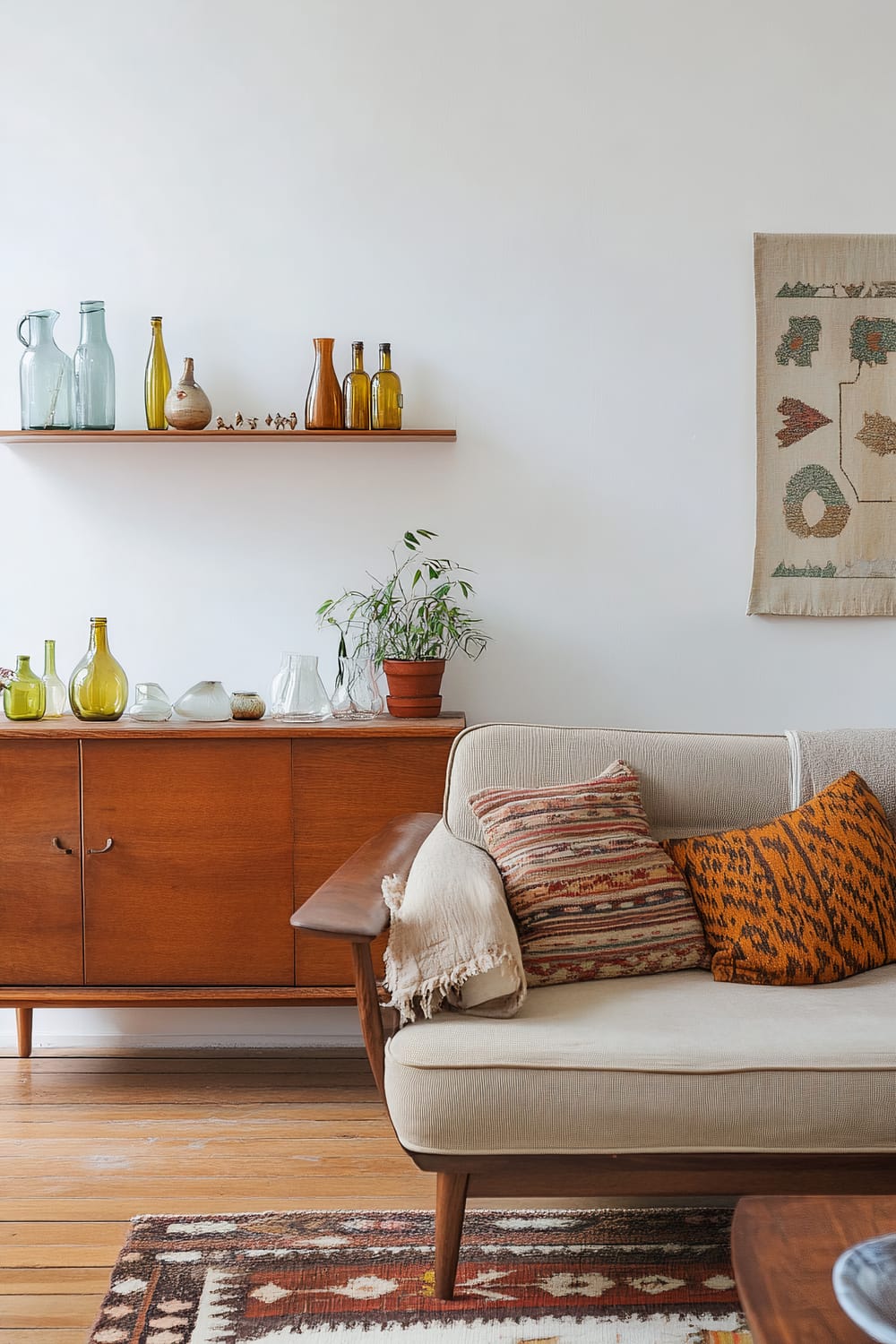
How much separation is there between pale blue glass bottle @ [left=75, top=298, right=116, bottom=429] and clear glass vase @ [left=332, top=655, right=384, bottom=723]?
31.7 inches

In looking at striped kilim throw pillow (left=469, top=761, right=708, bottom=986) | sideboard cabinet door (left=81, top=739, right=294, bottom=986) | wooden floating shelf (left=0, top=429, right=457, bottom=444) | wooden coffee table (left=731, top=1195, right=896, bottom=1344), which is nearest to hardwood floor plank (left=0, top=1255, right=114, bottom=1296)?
sideboard cabinet door (left=81, top=739, right=294, bottom=986)

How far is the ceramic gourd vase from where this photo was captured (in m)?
2.77

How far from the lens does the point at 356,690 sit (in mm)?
2910

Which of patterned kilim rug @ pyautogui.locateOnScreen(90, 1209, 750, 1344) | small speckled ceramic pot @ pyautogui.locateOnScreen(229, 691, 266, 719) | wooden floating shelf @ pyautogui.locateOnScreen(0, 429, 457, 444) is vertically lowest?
patterned kilim rug @ pyautogui.locateOnScreen(90, 1209, 750, 1344)

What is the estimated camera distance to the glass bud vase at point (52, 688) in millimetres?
2768

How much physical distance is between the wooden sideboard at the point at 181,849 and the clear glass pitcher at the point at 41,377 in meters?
0.77

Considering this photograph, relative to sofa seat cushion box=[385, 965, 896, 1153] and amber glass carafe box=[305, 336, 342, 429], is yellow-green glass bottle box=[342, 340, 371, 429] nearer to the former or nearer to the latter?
amber glass carafe box=[305, 336, 342, 429]

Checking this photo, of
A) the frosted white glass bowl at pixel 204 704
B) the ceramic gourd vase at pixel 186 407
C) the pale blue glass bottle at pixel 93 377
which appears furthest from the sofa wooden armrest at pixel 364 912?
the pale blue glass bottle at pixel 93 377

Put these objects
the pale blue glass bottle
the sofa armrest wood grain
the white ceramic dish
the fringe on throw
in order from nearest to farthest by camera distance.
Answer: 1. the white ceramic dish
2. the sofa armrest wood grain
3. the fringe on throw
4. the pale blue glass bottle

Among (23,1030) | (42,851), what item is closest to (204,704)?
(42,851)

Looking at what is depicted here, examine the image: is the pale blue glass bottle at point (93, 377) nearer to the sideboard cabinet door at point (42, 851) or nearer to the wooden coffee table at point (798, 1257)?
the sideboard cabinet door at point (42, 851)

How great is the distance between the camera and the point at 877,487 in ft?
9.45

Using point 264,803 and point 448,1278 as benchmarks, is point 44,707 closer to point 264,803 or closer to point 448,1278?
point 264,803

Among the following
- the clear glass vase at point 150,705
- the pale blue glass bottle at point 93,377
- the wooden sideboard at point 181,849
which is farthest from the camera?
the pale blue glass bottle at point 93,377
